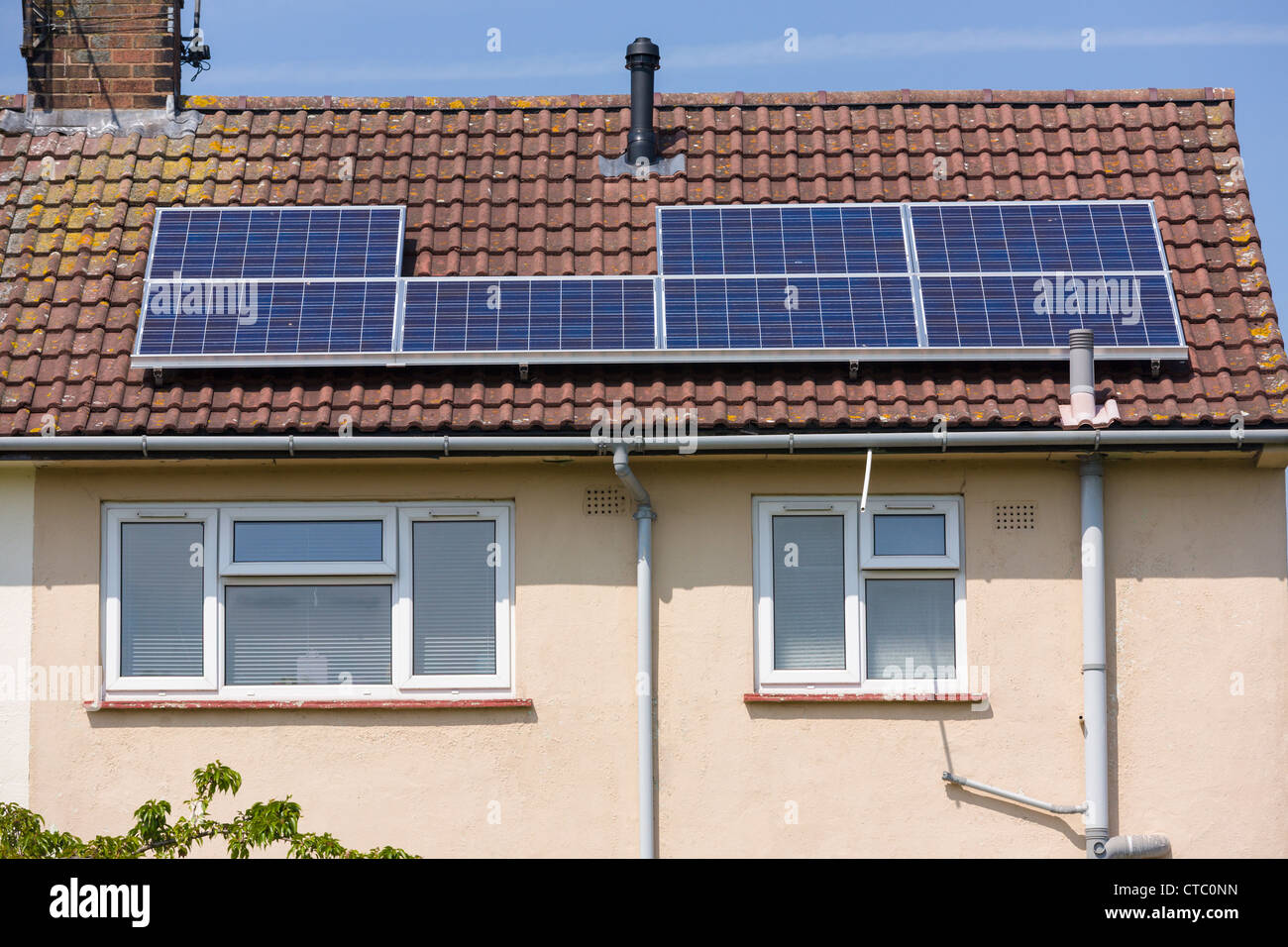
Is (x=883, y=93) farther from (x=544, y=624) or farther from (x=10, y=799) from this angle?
(x=10, y=799)

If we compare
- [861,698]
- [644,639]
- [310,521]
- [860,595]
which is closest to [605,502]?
[644,639]

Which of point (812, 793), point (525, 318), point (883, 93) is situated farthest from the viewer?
point (883, 93)

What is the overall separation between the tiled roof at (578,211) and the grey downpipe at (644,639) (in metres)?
0.56

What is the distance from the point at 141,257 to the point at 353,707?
3787 millimetres

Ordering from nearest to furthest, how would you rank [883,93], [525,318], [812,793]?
[812,793] → [525,318] → [883,93]

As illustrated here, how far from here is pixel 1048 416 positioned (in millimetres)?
10992

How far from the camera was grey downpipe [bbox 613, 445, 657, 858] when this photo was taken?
10.8 meters

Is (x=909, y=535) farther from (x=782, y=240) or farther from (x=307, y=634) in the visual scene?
(x=307, y=634)

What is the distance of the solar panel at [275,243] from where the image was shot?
12.0m

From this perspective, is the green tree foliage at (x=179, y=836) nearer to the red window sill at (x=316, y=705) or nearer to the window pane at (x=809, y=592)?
the red window sill at (x=316, y=705)

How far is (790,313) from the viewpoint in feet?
38.1

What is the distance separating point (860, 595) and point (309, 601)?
11.8 feet

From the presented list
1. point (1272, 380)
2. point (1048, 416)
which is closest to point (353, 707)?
point (1048, 416)

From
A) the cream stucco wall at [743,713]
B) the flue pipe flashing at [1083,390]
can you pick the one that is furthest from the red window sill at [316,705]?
the flue pipe flashing at [1083,390]
